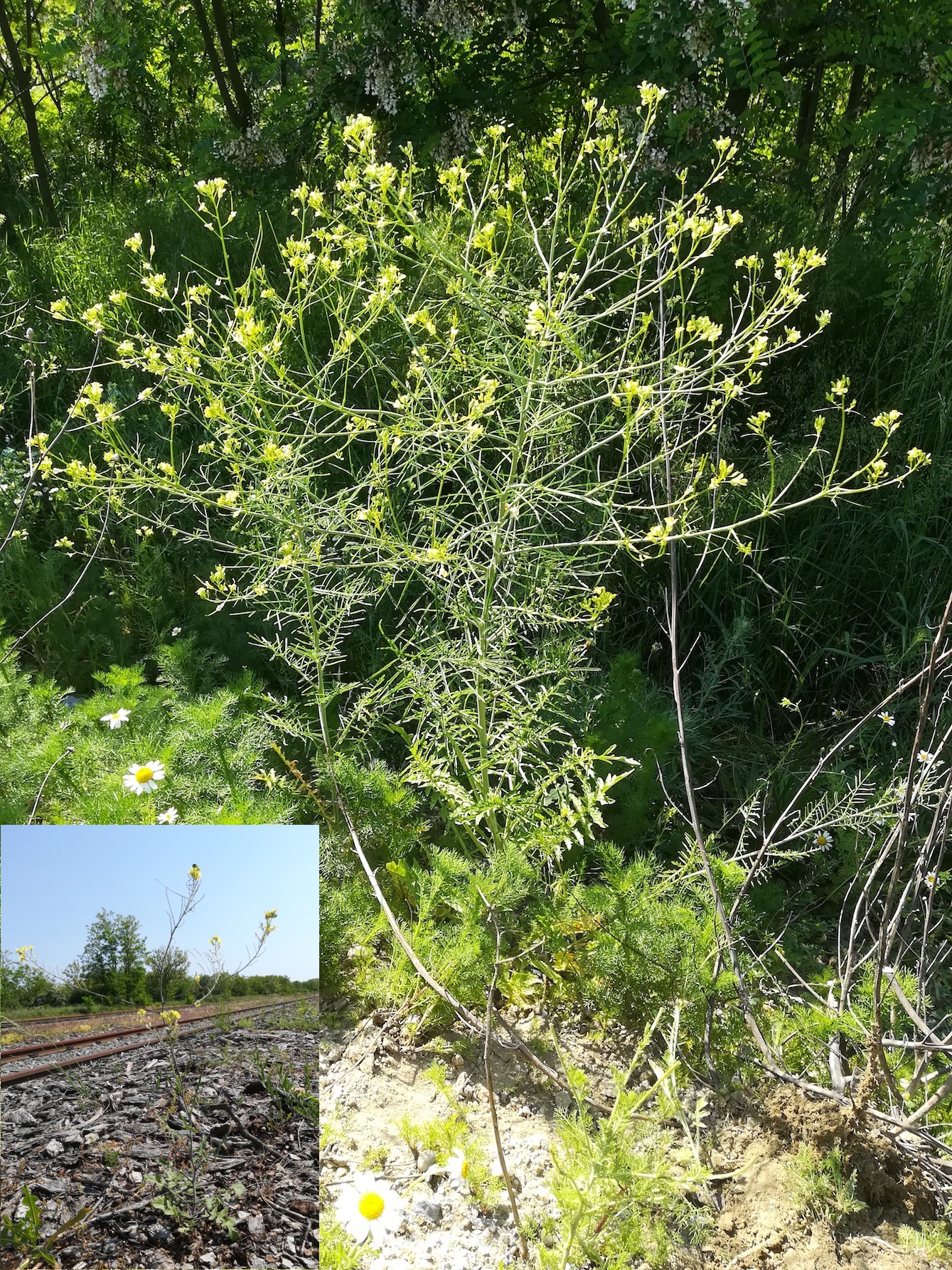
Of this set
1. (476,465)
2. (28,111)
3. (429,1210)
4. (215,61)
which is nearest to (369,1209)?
(429,1210)

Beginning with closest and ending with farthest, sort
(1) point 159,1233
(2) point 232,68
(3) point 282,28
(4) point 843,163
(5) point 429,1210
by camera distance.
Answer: (1) point 159,1233 → (5) point 429,1210 → (4) point 843,163 → (2) point 232,68 → (3) point 282,28

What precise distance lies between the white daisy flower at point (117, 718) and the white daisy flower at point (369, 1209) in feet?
4.40

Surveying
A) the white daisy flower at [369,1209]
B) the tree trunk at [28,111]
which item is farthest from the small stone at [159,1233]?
the tree trunk at [28,111]

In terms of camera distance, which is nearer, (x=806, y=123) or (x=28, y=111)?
(x=806, y=123)

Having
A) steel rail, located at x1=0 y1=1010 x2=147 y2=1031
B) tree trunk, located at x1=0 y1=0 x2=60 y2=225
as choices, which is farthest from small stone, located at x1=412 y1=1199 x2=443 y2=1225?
tree trunk, located at x1=0 y1=0 x2=60 y2=225

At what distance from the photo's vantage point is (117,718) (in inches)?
100

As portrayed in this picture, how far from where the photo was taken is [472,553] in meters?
2.62

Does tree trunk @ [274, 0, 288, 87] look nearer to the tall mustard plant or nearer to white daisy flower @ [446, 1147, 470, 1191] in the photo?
the tall mustard plant

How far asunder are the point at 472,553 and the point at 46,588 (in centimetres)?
178

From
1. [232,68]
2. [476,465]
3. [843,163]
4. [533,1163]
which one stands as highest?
[232,68]

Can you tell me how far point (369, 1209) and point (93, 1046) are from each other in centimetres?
53

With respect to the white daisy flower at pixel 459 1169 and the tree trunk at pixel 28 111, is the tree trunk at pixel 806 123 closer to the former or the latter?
the white daisy flower at pixel 459 1169

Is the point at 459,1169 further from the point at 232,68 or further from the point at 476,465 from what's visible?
the point at 232,68

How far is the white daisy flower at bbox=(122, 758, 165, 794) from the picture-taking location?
2.23 metres
